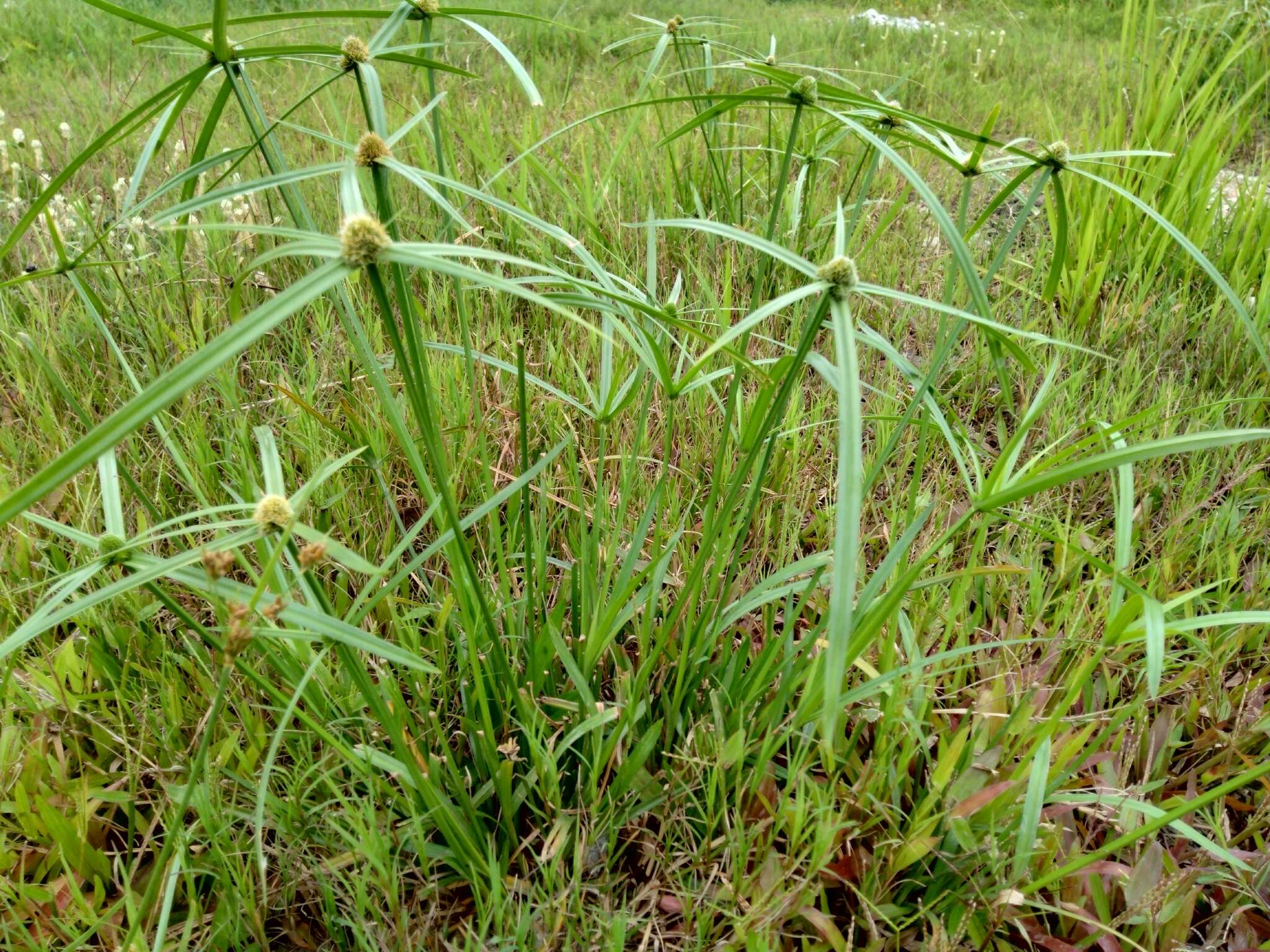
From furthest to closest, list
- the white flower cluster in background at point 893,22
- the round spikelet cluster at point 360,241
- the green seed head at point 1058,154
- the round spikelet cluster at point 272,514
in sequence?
the white flower cluster in background at point 893,22 < the green seed head at point 1058,154 < the round spikelet cluster at point 272,514 < the round spikelet cluster at point 360,241

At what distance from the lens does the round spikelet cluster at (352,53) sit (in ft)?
2.15

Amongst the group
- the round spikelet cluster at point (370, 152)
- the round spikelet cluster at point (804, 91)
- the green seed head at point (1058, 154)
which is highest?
the round spikelet cluster at point (804, 91)

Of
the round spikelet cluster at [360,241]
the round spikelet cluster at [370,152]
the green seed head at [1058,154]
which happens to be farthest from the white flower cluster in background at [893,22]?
the round spikelet cluster at [360,241]

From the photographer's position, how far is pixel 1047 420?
1564mm

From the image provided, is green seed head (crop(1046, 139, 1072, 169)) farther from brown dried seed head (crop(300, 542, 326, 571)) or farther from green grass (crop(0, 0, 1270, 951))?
brown dried seed head (crop(300, 542, 326, 571))

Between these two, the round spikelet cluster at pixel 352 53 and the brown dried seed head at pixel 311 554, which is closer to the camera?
the brown dried seed head at pixel 311 554

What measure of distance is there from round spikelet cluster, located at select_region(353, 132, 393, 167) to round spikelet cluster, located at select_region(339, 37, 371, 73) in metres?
0.15

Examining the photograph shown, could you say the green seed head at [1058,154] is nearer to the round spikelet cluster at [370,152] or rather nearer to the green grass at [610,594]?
the green grass at [610,594]

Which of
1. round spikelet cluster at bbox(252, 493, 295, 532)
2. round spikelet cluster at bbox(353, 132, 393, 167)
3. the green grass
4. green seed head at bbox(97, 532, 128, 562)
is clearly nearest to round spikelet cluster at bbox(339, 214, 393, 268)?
the green grass

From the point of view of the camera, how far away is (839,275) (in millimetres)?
556

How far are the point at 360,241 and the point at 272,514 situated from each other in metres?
0.24

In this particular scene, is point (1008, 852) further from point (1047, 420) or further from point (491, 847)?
point (1047, 420)

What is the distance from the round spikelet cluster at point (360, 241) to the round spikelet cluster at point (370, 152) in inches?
4.2

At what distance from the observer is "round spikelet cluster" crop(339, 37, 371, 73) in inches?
25.8
